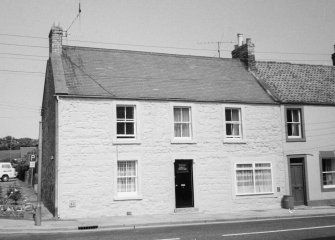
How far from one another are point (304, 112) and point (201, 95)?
7.10 meters

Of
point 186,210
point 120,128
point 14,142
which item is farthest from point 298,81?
point 14,142

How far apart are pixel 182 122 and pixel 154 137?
195cm

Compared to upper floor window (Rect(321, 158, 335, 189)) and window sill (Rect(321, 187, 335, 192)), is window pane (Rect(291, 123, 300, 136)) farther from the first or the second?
window sill (Rect(321, 187, 335, 192))

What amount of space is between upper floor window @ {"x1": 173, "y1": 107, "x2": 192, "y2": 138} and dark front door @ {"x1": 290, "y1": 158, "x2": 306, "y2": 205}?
7087 millimetres

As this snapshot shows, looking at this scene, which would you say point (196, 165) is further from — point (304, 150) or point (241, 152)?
point (304, 150)

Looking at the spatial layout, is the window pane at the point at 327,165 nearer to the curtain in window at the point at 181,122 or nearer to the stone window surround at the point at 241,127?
the stone window surround at the point at 241,127

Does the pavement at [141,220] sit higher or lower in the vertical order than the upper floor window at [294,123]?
lower

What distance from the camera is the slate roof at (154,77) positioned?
2055 cm

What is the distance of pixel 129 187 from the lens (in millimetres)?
19750

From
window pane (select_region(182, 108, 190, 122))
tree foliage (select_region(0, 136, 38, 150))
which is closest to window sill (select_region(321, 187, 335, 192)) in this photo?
window pane (select_region(182, 108, 190, 122))

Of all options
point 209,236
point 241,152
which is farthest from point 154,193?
point 209,236

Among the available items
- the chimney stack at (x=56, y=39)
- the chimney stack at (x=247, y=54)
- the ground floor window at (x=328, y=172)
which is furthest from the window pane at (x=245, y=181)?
the chimney stack at (x=56, y=39)

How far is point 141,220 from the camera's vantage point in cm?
1725

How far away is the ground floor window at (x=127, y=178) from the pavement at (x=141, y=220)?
1.55m
